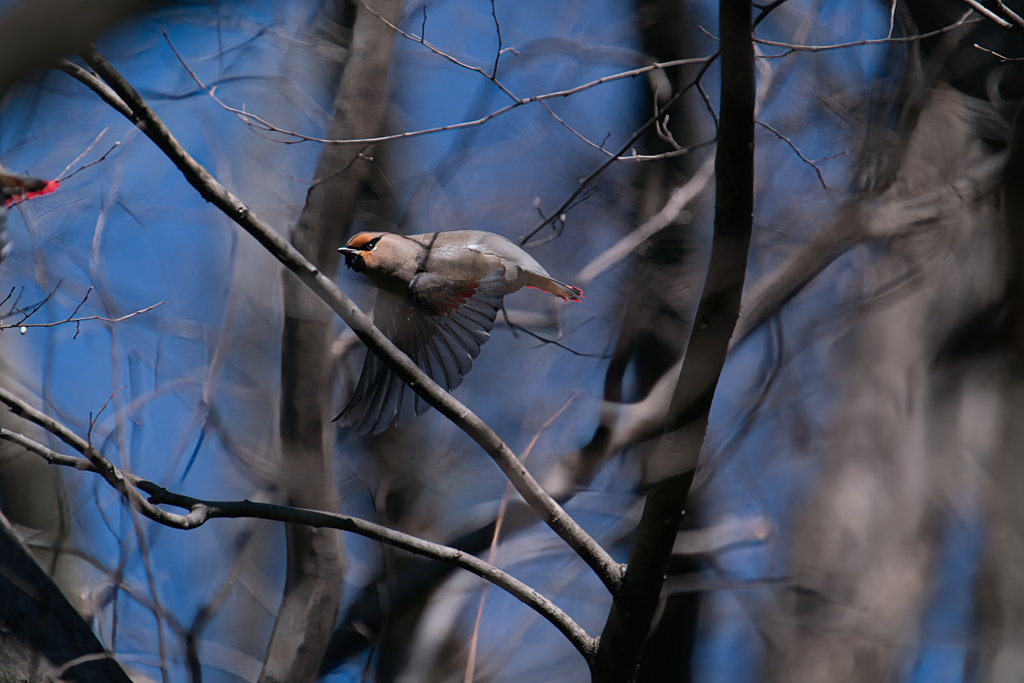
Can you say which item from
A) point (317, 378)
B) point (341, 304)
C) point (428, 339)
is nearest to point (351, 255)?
point (428, 339)

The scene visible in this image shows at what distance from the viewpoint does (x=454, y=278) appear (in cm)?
302

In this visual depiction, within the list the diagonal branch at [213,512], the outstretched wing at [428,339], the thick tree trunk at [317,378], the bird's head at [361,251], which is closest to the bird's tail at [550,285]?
the outstretched wing at [428,339]

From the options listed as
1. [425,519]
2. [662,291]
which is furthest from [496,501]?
[662,291]

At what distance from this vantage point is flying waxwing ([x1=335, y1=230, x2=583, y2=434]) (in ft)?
9.02

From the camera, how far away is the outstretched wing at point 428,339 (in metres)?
2.71

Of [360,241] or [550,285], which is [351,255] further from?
[550,285]

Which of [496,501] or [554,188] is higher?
[554,188]

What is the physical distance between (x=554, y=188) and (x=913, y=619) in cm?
308

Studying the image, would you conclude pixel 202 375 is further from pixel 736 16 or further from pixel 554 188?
pixel 736 16

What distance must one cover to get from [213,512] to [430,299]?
4.40ft

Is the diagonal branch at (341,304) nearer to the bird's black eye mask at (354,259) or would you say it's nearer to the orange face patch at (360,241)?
the bird's black eye mask at (354,259)

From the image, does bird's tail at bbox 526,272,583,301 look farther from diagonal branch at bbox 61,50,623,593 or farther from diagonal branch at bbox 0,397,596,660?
diagonal branch at bbox 0,397,596,660

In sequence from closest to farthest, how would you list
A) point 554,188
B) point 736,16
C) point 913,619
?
point 736,16, point 913,619, point 554,188

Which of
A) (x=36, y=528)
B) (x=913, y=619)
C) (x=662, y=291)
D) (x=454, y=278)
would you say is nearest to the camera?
(x=454, y=278)
